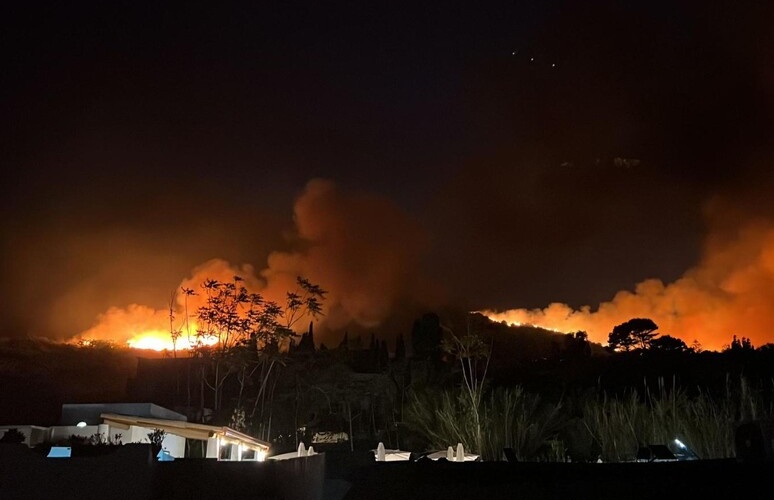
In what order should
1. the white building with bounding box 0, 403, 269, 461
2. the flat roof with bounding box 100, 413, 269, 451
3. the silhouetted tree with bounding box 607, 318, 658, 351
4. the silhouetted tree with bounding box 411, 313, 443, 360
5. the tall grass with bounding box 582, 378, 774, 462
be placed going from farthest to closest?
1. the silhouetted tree with bounding box 607, 318, 658, 351
2. the silhouetted tree with bounding box 411, 313, 443, 360
3. the flat roof with bounding box 100, 413, 269, 451
4. the white building with bounding box 0, 403, 269, 461
5. the tall grass with bounding box 582, 378, 774, 462

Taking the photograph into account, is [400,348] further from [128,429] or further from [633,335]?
[128,429]

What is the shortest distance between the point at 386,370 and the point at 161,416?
19233 millimetres

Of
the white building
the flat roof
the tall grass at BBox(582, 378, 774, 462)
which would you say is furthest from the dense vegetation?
the flat roof

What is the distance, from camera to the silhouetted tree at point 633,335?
5475 cm

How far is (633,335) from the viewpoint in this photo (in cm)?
5528

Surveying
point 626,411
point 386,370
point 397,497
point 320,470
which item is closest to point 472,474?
point 397,497

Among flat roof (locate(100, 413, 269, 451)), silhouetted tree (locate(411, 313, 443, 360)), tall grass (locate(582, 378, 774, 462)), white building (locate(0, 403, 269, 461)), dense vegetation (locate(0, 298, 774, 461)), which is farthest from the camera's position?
silhouetted tree (locate(411, 313, 443, 360))

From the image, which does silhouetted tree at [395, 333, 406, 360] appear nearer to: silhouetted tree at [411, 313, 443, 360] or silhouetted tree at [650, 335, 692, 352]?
silhouetted tree at [411, 313, 443, 360]

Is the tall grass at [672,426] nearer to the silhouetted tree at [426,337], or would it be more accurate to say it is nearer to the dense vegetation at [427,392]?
the dense vegetation at [427,392]

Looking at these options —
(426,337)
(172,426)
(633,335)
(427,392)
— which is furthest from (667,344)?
(172,426)

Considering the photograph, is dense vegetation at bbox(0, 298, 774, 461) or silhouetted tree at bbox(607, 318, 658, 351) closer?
dense vegetation at bbox(0, 298, 774, 461)

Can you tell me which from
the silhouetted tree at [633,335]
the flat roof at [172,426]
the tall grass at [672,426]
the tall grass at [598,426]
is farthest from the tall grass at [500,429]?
the silhouetted tree at [633,335]

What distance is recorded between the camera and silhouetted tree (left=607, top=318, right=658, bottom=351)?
5475 centimetres

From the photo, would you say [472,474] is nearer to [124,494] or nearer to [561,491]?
[561,491]
